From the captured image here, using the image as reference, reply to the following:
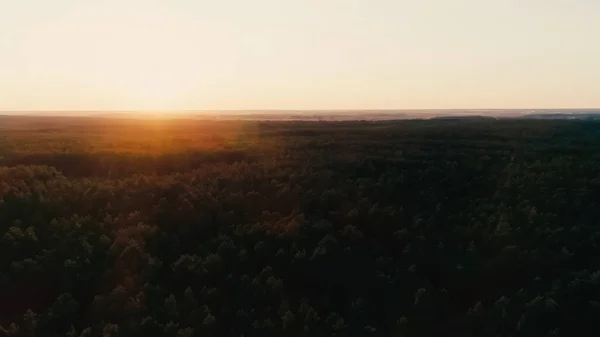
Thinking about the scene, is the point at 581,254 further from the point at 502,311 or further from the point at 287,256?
the point at 287,256

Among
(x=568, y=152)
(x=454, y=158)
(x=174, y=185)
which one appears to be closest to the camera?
(x=174, y=185)

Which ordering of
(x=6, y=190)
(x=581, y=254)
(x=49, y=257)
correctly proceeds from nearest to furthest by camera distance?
(x=49, y=257) < (x=581, y=254) < (x=6, y=190)

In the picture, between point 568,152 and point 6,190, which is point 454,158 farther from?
point 6,190

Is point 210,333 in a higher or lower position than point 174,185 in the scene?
lower

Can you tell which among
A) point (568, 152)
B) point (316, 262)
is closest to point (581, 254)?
point (316, 262)

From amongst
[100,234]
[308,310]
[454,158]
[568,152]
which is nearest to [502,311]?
[308,310]

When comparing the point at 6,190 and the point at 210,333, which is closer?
the point at 210,333

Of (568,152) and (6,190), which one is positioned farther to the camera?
(568,152)
